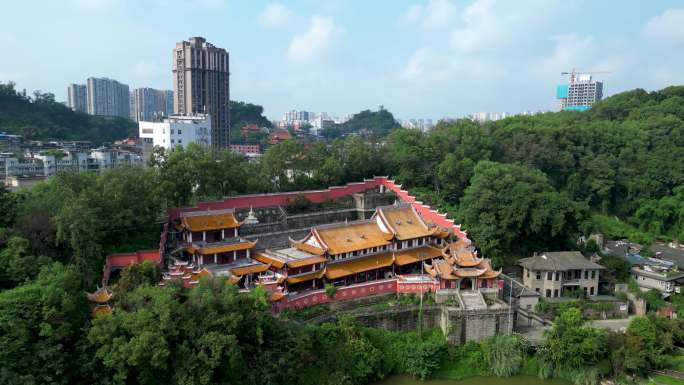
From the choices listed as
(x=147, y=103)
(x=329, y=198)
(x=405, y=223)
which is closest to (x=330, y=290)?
(x=405, y=223)

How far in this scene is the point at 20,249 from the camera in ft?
57.0

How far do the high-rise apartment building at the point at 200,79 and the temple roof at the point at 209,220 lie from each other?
35835 millimetres

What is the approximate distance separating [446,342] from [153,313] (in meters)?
11.3

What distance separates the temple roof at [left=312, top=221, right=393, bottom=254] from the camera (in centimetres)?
2355

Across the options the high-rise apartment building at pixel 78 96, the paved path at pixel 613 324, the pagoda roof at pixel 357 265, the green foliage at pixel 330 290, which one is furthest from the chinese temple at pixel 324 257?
the high-rise apartment building at pixel 78 96

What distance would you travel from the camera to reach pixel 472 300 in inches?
874

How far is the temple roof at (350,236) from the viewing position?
23.5 metres

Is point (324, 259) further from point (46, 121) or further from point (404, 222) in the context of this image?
point (46, 121)

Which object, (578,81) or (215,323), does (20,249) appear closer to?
(215,323)

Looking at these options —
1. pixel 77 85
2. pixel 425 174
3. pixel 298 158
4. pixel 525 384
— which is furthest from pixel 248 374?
pixel 77 85

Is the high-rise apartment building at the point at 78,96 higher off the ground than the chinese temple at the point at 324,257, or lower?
higher

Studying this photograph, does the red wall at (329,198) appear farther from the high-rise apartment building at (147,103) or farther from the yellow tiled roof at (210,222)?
the high-rise apartment building at (147,103)

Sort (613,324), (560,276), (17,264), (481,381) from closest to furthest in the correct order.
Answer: (17,264) < (481,381) < (613,324) < (560,276)

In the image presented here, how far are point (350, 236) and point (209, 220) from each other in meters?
6.47
